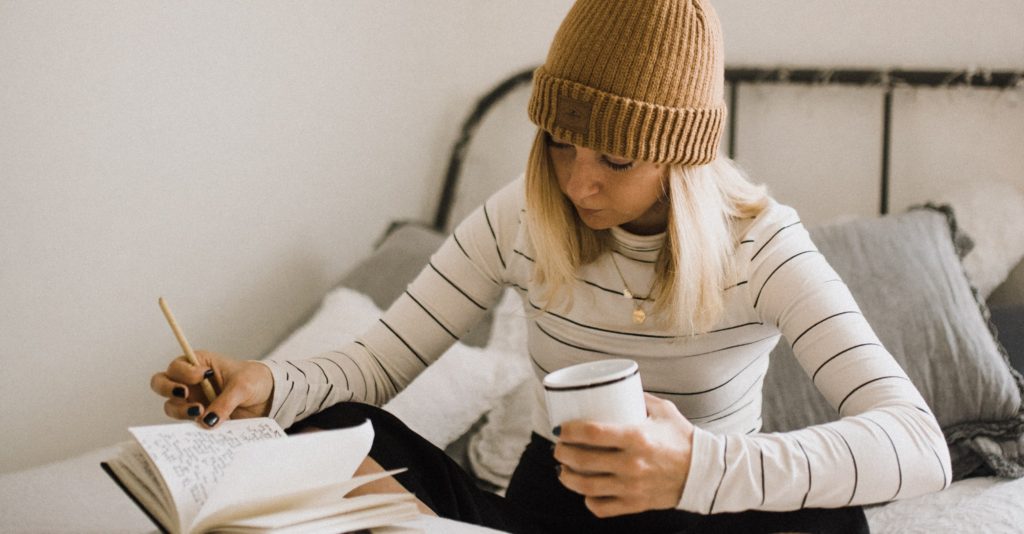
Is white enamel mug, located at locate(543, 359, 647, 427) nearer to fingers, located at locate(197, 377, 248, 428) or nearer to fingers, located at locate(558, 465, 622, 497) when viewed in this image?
fingers, located at locate(558, 465, 622, 497)

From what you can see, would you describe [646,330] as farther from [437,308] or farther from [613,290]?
[437,308]

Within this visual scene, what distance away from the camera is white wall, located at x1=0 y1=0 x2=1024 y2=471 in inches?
55.1

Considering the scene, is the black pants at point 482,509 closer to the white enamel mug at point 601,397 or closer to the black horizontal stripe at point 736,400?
the black horizontal stripe at point 736,400

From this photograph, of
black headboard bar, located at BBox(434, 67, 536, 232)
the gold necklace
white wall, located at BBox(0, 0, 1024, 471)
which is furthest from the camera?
black headboard bar, located at BBox(434, 67, 536, 232)

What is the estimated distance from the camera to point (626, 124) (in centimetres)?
102

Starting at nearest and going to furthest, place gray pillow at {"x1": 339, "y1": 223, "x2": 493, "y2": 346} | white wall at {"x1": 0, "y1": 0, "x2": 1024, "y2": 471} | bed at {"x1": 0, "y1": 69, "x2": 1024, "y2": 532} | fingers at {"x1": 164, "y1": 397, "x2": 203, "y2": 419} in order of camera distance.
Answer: fingers at {"x1": 164, "y1": 397, "x2": 203, "y2": 419} → bed at {"x1": 0, "y1": 69, "x2": 1024, "y2": 532} → white wall at {"x1": 0, "y1": 0, "x2": 1024, "y2": 471} → gray pillow at {"x1": 339, "y1": 223, "x2": 493, "y2": 346}

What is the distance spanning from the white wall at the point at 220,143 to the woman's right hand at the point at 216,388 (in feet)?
1.62

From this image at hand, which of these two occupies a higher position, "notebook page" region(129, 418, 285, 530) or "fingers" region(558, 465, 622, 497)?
"notebook page" region(129, 418, 285, 530)

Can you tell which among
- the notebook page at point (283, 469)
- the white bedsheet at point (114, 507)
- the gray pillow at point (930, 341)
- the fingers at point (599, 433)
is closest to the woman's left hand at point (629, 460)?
the fingers at point (599, 433)

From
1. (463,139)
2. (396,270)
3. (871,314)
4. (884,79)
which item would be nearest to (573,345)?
(871,314)

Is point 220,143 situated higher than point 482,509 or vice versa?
point 220,143

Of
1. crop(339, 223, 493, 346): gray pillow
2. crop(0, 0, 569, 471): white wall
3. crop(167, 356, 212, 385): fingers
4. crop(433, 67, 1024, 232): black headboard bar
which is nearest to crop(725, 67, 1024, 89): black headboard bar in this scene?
crop(433, 67, 1024, 232): black headboard bar

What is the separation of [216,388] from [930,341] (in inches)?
41.3

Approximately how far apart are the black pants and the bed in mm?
277
